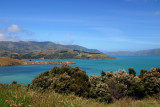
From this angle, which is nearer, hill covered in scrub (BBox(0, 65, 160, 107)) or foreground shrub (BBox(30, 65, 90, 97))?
foreground shrub (BBox(30, 65, 90, 97))

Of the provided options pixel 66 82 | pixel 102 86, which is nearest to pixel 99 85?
pixel 102 86

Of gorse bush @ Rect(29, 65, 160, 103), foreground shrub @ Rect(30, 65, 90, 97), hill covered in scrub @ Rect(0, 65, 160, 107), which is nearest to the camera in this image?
foreground shrub @ Rect(30, 65, 90, 97)

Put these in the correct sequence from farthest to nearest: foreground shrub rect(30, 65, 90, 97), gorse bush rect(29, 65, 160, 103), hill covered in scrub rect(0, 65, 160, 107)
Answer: gorse bush rect(29, 65, 160, 103), hill covered in scrub rect(0, 65, 160, 107), foreground shrub rect(30, 65, 90, 97)

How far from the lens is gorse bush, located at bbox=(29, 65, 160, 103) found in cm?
1464

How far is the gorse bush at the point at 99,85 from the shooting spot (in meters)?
14.6

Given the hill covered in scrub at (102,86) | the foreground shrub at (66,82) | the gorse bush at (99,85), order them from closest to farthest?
the foreground shrub at (66,82) < the hill covered in scrub at (102,86) < the gorse bush at (99,85)

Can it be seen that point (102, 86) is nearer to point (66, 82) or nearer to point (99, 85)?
point (99, 85)

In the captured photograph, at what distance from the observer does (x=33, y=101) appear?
5.72 metres

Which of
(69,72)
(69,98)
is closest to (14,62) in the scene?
(69,72)

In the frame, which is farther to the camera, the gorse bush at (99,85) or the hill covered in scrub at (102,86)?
the gorse bush at (99,85)

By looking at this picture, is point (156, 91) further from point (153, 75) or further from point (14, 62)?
point (14, 62)

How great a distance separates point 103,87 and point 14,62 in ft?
418

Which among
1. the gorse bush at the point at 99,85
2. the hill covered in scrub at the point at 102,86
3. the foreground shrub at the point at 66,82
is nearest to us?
the foreground shrub at the point at 66,82

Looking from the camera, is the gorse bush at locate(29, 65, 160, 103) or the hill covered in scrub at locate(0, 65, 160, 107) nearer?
the hill covered in scrub at locate(0, 65, 160, 107)
